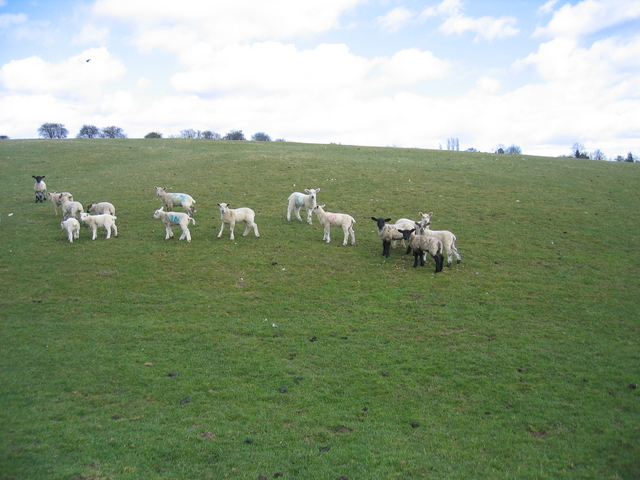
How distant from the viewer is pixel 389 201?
82.3 ft

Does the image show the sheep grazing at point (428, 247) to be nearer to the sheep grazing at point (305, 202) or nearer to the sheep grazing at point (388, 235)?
the sheep grazing at point (388, 235)

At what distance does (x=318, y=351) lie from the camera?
416 inches

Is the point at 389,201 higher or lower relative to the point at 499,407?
higher

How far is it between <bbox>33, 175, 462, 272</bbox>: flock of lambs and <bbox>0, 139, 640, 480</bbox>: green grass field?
625 mm

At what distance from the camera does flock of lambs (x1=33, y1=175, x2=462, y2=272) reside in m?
16.2

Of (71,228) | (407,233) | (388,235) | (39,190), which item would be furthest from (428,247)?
(39,190)

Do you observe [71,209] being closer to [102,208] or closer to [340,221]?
[102,208]

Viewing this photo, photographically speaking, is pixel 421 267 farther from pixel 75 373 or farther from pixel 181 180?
pixel 181 180

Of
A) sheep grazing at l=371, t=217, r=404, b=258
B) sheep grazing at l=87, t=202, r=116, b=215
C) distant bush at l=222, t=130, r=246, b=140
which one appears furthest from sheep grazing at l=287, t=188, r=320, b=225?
distant bush at l=222, t=130, r=246, b=140

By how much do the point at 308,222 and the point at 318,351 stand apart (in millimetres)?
11547

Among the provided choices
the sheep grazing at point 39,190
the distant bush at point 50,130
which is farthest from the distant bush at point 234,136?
the sheep grazing at point 39,190

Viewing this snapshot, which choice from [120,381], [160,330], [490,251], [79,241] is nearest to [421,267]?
[490,251]

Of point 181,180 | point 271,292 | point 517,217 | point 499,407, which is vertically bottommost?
point 499,407

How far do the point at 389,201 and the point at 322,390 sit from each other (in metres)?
17.4
